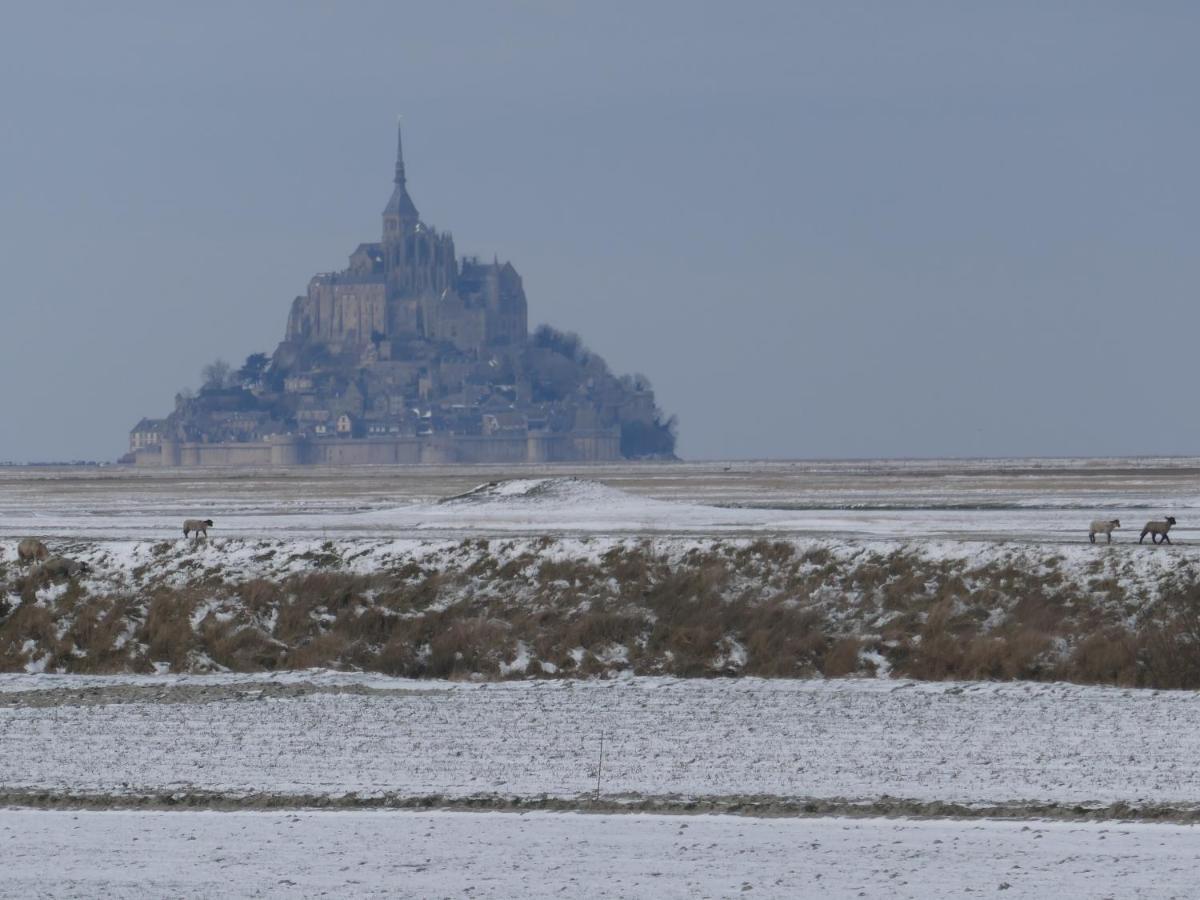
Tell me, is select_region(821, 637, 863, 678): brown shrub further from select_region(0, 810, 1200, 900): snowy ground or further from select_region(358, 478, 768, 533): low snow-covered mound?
select_region(358, 478, 768, 533): low snow-covered mound

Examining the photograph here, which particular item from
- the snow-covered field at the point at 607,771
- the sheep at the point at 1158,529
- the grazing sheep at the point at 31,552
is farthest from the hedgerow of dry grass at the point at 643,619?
the sheep at the point at 1158,529

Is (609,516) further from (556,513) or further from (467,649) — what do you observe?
(467,649)

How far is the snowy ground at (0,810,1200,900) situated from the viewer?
13891mm

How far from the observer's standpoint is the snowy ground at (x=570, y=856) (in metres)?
13.9

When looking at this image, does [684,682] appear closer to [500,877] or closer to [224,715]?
[224,715]

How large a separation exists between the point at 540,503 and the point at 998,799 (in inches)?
1864

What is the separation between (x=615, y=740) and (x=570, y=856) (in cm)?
579

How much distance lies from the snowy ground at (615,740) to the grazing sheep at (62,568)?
33.1 feet

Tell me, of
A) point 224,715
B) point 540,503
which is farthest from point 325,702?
point 540,503

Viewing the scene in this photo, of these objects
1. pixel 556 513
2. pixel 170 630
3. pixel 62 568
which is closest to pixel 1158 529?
pixel 170 630

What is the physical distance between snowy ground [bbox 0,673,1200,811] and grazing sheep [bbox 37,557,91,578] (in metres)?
10.1

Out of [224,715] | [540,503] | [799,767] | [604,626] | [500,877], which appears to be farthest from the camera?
[540,503]

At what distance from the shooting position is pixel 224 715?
2341 centimetres

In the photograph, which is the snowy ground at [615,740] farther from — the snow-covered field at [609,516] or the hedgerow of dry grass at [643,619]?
the snow-covered field at [609,516]
